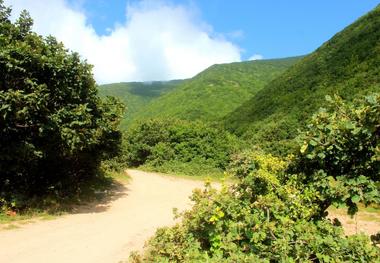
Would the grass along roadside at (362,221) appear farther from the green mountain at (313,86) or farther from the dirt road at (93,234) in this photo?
the green mountain at (313,86)

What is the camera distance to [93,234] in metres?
8.91

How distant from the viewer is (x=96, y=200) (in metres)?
13.0

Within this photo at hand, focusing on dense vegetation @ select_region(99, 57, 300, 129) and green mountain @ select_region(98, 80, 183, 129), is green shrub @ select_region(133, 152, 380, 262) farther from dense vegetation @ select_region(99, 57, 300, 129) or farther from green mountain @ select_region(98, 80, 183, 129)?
green mountain @ select_region(98, 80, 183, 129)

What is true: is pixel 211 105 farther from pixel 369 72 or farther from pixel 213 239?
pixel 213 239

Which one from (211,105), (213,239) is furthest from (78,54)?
(211,105)

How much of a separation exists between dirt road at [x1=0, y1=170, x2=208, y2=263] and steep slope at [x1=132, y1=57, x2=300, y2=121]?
33791 millimetres

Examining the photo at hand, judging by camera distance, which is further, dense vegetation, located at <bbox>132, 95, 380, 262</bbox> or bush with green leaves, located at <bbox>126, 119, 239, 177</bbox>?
bush with green leaves, located at <bbox>126, 119, 239, 177</bbox>

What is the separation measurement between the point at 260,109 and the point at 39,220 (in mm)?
26964

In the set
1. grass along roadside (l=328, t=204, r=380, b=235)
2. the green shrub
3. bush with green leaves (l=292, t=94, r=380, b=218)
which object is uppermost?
bush with green leaves (l=292, t=94, r=380, b=218)

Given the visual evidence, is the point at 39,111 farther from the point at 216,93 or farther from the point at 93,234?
the point at 216,93

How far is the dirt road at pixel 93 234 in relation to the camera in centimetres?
737

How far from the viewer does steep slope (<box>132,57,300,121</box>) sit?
4869cm

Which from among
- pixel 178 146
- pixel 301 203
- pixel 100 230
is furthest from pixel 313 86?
pixel 301 203

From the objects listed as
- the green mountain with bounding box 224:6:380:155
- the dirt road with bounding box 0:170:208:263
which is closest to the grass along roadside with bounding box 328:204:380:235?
the dirt road with bounding box 0:170:208:263
